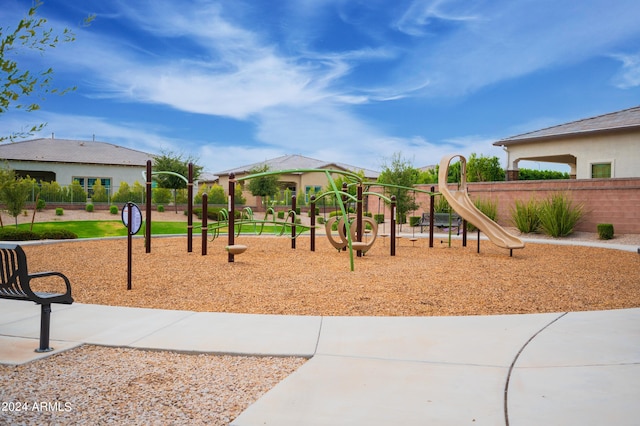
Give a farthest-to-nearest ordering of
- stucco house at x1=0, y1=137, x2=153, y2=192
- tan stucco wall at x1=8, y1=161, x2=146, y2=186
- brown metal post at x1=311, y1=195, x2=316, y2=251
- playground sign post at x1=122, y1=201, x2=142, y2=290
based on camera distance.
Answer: stucco house at x1=0, y1=137, x2=153, y2=192 < tan stucco wall at x1=8, y1=161, x2=146, y2=186 < brown metal post at x1=311, y1=195, x2=316, y2=251 < playground sign post at x1=122, y1=201, x2=142, y2=290

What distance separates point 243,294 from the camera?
8.12 m

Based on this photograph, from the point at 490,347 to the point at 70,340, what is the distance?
433cm

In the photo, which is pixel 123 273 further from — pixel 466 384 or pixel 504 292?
pixel 466 384

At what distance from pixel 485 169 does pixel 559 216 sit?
12926 mm

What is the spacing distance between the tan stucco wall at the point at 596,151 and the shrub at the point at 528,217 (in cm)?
468

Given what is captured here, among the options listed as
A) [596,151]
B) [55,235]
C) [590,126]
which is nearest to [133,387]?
[55,235]

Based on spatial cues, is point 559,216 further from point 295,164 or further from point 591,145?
point 295,164

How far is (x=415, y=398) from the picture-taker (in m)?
3.87

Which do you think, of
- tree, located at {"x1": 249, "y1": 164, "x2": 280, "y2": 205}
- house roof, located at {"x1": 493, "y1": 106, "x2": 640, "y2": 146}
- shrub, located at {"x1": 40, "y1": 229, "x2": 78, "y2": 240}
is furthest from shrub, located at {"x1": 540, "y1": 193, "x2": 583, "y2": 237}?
tree, located at {"x1": 249, "y1": 164, "x2": 280, "y2": 205}

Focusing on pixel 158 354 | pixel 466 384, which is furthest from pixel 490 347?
pixel 158 354

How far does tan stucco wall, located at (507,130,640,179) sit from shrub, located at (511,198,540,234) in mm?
4678

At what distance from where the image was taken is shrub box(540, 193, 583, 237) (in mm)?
22375

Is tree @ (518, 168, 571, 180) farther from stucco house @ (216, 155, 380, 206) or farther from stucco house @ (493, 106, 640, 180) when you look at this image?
stucco house @ (216, 155, 380, 206)

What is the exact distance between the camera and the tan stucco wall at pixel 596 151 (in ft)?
81.1
